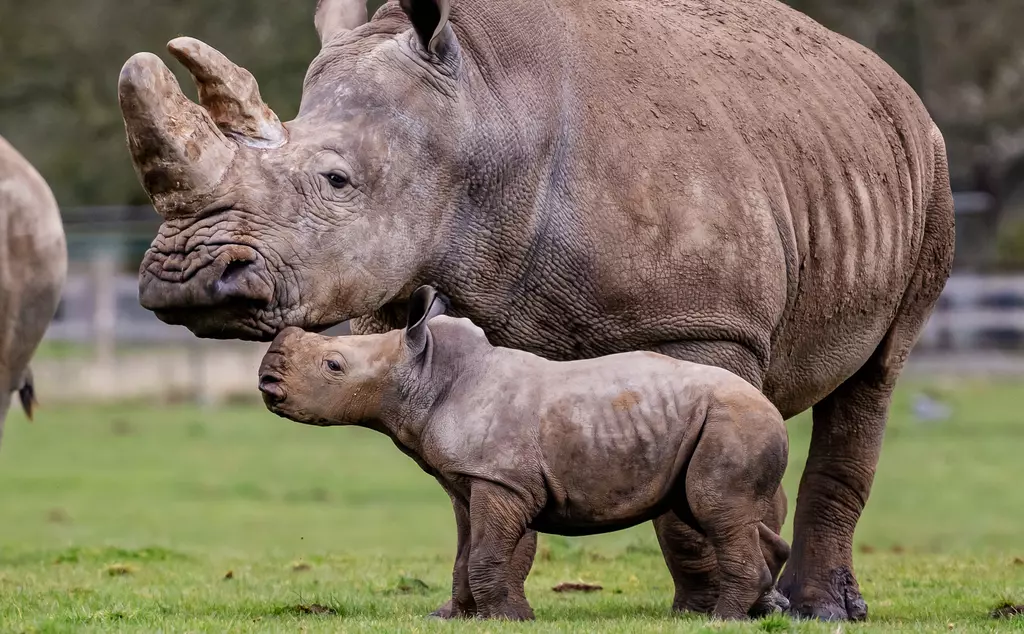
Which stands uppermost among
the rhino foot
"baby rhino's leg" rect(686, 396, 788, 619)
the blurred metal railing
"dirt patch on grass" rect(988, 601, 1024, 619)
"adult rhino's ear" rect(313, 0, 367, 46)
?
"adult rhino's ear" rect(313, 0, 367, 46)

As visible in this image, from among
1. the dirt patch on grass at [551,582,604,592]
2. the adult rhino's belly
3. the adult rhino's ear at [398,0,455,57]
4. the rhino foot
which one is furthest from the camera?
the dirt patch on grass at [551,582,604,592]

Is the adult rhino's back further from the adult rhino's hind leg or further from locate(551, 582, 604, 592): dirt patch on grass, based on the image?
locate(551, 582, 604, 592): dirt patch on grass

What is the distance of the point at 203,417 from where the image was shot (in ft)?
80.1

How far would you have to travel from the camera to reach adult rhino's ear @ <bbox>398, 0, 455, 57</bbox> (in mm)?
6750

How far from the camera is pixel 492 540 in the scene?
6508mm

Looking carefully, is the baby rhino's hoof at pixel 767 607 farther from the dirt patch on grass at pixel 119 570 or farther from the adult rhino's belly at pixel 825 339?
the dirt patch on grass at pixel 119 570

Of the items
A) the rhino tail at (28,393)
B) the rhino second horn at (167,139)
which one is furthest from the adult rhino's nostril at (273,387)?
the rhino tail at (28,393)

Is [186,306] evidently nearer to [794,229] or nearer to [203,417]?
[794,229]

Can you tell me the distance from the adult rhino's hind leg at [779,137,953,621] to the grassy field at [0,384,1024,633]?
1.22ft

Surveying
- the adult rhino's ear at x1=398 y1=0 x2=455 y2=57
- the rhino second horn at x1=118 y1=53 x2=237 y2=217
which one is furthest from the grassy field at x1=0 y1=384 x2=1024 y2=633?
the adult rhino's ear at x1=398 y1=0 x2=455 y2=57

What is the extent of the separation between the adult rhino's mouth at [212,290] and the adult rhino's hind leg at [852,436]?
335cm

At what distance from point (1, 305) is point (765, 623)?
16.9 ft

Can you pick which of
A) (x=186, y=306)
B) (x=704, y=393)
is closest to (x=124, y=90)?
(x=186, y=306)

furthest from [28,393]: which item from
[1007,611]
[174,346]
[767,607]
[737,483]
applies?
[174,346]
